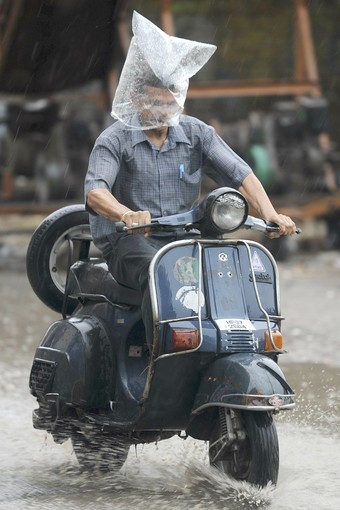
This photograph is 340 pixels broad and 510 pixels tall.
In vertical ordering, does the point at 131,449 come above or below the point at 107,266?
below

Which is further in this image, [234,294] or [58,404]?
[58,404]

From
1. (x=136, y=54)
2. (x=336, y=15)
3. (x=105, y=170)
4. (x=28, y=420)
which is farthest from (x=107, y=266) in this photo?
(x=336, y=15)

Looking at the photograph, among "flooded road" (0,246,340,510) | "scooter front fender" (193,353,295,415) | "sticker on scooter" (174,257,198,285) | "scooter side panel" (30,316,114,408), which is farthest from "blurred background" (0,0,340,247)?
"scooter front fender" (193,353,295,415)

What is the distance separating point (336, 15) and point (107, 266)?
1927 cm

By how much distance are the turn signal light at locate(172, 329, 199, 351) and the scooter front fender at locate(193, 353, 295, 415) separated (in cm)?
13

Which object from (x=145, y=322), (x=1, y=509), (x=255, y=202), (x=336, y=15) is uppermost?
(x=336, y=15)

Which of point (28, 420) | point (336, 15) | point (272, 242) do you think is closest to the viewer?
point (28, 420)

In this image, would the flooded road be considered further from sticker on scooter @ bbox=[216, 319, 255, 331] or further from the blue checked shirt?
the blue checked shirt

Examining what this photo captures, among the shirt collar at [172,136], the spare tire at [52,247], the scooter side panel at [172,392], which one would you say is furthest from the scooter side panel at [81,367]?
the shirt collar at [172,136]

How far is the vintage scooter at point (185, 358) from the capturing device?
5.26 metres

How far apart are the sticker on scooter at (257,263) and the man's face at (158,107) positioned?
0.68m

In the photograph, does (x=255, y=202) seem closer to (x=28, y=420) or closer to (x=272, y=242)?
(x=28, y=420)

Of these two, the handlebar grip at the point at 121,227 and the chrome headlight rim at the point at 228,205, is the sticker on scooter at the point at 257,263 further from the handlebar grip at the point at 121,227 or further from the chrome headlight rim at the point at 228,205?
the handlebar grip at the point at 121,227

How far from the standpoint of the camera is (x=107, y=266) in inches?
239
